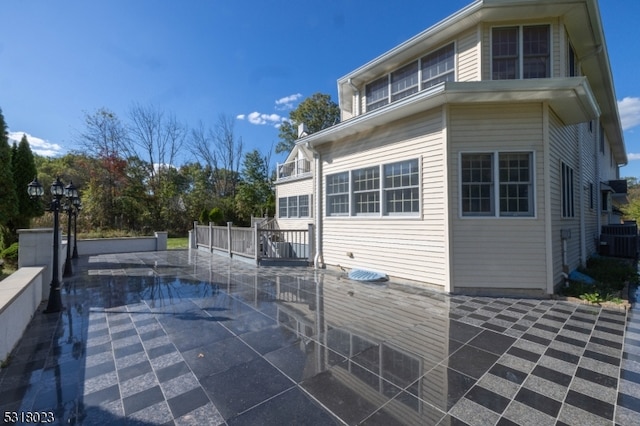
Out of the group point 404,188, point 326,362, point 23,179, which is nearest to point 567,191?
point 404,188

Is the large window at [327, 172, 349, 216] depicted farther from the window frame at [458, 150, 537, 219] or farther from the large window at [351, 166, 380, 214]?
the window frame at [458, 150, 537, 219]

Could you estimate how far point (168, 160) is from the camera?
77.8ft

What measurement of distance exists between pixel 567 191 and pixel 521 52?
12.4 feet

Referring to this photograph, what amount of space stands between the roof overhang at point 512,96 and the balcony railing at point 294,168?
901cm

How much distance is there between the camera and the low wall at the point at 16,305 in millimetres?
3078

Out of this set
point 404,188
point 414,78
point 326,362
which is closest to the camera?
point 326,362

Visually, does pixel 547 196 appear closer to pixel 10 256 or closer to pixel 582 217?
pixel 582 217

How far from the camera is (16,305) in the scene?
3578mm

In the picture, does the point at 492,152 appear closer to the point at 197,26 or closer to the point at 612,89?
the point at 612,89

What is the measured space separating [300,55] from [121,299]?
14.0 metres

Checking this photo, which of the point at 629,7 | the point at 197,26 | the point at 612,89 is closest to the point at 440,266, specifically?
the point at 629,7

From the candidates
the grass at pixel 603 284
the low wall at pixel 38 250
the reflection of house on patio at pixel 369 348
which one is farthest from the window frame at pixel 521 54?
the low wall at pixel 38 250

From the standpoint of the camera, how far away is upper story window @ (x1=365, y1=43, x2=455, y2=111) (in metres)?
6.85

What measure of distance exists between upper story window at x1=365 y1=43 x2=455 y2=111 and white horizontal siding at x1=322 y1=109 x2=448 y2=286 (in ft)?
5.16
